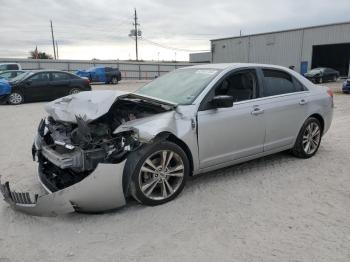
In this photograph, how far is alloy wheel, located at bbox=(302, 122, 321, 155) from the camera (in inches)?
231

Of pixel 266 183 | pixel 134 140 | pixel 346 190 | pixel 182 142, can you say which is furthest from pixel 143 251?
pixel 346 190

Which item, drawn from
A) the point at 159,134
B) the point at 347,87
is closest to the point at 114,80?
the point at 347,87

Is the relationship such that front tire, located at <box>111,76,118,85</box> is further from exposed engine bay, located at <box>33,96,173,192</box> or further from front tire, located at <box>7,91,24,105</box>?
exposed engine bay, located at <box>33,96,173,192</box>

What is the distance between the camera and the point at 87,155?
3711 millimetres

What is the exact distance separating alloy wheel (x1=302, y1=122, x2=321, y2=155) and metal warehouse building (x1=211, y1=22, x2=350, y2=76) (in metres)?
31.8

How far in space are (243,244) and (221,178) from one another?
1.77 m

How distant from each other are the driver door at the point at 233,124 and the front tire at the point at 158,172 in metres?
0.36

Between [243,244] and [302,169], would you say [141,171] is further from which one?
[302,169]

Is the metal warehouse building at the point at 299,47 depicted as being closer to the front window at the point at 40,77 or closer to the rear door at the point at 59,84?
the rear door at the point at 59,84

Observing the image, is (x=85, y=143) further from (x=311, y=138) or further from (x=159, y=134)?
(x=311, y=138)

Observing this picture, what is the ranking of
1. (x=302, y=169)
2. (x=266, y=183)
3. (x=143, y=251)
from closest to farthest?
(x=143, y=251), (x=266, y=183), (x=302, y=169)

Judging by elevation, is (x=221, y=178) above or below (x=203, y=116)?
below

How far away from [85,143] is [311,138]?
3.87 meters

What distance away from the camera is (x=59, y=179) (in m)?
4.11
